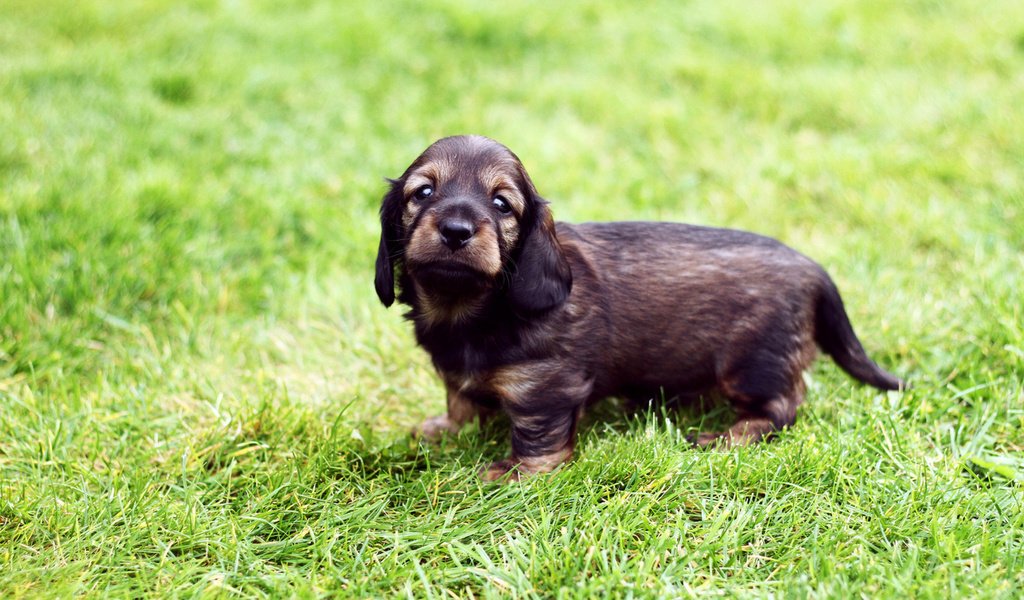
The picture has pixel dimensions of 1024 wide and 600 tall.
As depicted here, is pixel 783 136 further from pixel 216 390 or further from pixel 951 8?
pixel 216 390

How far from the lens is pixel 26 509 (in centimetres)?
296

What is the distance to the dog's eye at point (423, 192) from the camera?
3037mm

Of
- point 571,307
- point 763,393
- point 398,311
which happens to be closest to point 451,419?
point 571,307

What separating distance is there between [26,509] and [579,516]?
187cm

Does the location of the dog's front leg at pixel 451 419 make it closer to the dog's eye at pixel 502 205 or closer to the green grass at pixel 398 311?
the green grass at pixel 398 311

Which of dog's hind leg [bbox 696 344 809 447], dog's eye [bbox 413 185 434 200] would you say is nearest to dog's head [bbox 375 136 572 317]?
dog's eye [bbox 413 185 434 200]

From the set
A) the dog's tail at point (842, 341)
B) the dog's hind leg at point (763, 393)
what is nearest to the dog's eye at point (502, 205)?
the dog's hind leg at point (763, 393)

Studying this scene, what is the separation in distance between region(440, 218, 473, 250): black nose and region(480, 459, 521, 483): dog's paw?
87 centimetres

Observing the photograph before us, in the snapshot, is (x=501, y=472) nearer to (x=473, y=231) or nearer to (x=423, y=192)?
(x=473, y=231)

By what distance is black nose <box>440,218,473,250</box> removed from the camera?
2814 mm

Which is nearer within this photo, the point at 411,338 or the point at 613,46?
the point at 411,338

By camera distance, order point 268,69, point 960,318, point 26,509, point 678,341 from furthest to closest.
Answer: point 268,69 < point 960,318 < point 678,341 < point 26,509

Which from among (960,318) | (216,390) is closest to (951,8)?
(960,318)

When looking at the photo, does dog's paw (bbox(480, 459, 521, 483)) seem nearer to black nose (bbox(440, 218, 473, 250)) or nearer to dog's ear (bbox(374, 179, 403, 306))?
dog's ear (bbox(374, 179, 403, 306))
